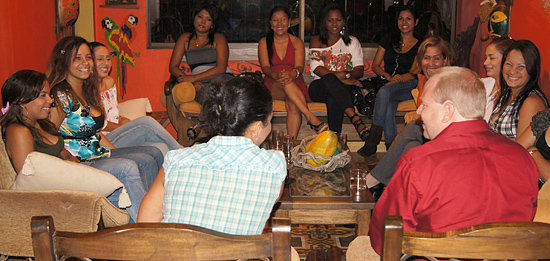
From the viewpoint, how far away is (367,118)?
4566 mm

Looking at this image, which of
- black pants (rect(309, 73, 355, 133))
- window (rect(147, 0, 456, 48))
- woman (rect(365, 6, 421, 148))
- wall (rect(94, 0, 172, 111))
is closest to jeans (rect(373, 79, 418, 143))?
woman (rect(365, 6, 421, 148))

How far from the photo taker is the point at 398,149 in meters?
2.98

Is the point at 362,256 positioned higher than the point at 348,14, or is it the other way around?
the point at 348,14

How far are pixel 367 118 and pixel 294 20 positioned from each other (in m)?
1.58

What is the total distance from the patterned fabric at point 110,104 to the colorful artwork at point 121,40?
1.90m

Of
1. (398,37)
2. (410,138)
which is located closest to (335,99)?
(398,37)

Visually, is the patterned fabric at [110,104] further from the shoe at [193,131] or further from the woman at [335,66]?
the woman at [335,66]

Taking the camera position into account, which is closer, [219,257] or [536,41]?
[219,257]

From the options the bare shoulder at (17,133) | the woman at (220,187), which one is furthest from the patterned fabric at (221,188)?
the bare shoulder at (17,133)

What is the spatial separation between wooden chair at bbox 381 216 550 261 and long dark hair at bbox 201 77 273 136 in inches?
27.7

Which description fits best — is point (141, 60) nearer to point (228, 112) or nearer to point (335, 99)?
point (335, 99)

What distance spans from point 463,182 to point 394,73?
3.48 m

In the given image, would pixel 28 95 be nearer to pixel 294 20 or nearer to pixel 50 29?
pixel 50 29

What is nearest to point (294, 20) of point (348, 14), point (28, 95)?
point (348, 14)
